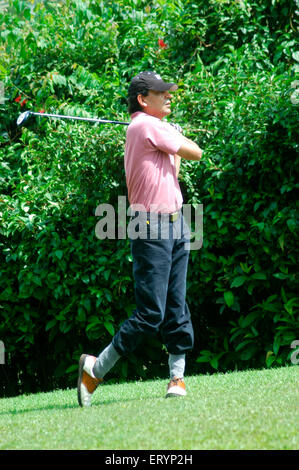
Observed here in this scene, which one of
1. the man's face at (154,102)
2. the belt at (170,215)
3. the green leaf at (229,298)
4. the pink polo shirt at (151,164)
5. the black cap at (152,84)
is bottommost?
the green leaf at (229,298)

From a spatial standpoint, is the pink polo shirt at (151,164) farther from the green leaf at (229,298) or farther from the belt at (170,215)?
the green leaf at (229,298)

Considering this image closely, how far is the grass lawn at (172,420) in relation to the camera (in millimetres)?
2783

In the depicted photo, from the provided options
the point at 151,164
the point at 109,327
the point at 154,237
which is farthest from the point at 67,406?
the point at 109,327

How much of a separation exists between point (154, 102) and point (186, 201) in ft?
6.51

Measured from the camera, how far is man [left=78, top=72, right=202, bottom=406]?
3.94 m

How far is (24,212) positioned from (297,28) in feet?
11.4

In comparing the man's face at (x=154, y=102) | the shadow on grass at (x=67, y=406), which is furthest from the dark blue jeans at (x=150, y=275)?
the man's face at (x=154, y=102)

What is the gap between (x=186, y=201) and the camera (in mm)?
6039

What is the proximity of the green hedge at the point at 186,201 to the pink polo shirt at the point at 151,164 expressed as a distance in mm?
1790

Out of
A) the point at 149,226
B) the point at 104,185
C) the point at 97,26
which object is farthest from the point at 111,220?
the point at 97,26

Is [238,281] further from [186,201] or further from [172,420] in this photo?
[172,420]

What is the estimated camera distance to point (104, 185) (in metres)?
6.04

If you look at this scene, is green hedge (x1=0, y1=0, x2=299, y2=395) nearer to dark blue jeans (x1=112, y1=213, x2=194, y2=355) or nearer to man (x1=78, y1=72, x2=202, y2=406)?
man (x1=78, y1=72, x2=202, y2=406)

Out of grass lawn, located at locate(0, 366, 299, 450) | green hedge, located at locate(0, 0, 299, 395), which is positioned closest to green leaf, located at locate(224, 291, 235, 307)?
green hedge, located at locate(0, 0, 299, 395)
